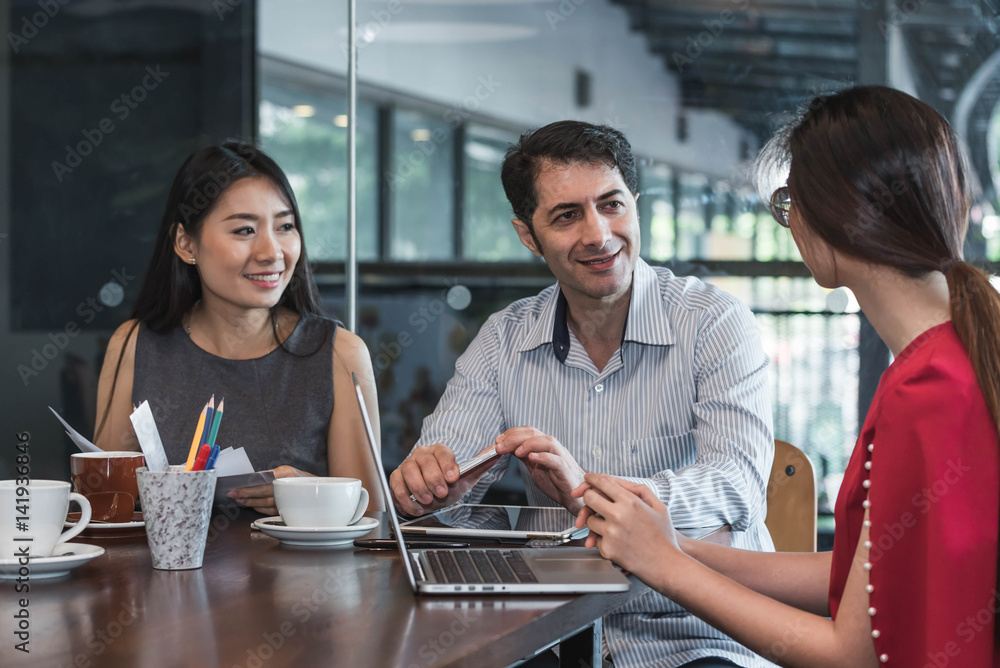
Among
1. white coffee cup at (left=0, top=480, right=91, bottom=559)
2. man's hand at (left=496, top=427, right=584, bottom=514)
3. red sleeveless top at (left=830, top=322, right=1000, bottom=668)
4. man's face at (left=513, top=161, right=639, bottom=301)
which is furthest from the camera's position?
man's face at (left=513, top=161, right=639, bottom=301)

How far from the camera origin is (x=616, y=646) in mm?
1481

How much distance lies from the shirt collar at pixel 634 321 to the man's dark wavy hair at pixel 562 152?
0.19 m

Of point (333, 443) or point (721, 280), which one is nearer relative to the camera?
point (333, 443)

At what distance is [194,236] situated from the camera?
2121 mm

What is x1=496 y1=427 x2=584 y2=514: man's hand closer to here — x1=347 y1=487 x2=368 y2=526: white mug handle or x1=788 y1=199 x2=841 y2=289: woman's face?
x1=347 y1=487 x2=368 y2=526: white mug handle

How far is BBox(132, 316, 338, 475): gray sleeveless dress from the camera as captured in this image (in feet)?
6.43

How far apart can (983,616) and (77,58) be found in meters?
3.29

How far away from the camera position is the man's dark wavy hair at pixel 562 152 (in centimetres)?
187

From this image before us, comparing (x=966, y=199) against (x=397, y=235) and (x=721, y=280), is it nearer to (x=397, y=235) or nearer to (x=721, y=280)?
(x=721, y=280)

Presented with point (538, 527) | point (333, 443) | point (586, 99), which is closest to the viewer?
point (538, 527)

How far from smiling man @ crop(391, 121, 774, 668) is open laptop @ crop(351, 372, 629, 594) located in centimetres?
37

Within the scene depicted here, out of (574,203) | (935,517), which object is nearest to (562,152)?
(574,203)

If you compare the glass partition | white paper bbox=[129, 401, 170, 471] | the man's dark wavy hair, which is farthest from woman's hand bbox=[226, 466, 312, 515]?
the glass partition

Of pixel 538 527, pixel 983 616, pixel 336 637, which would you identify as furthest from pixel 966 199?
pixel 336 637
